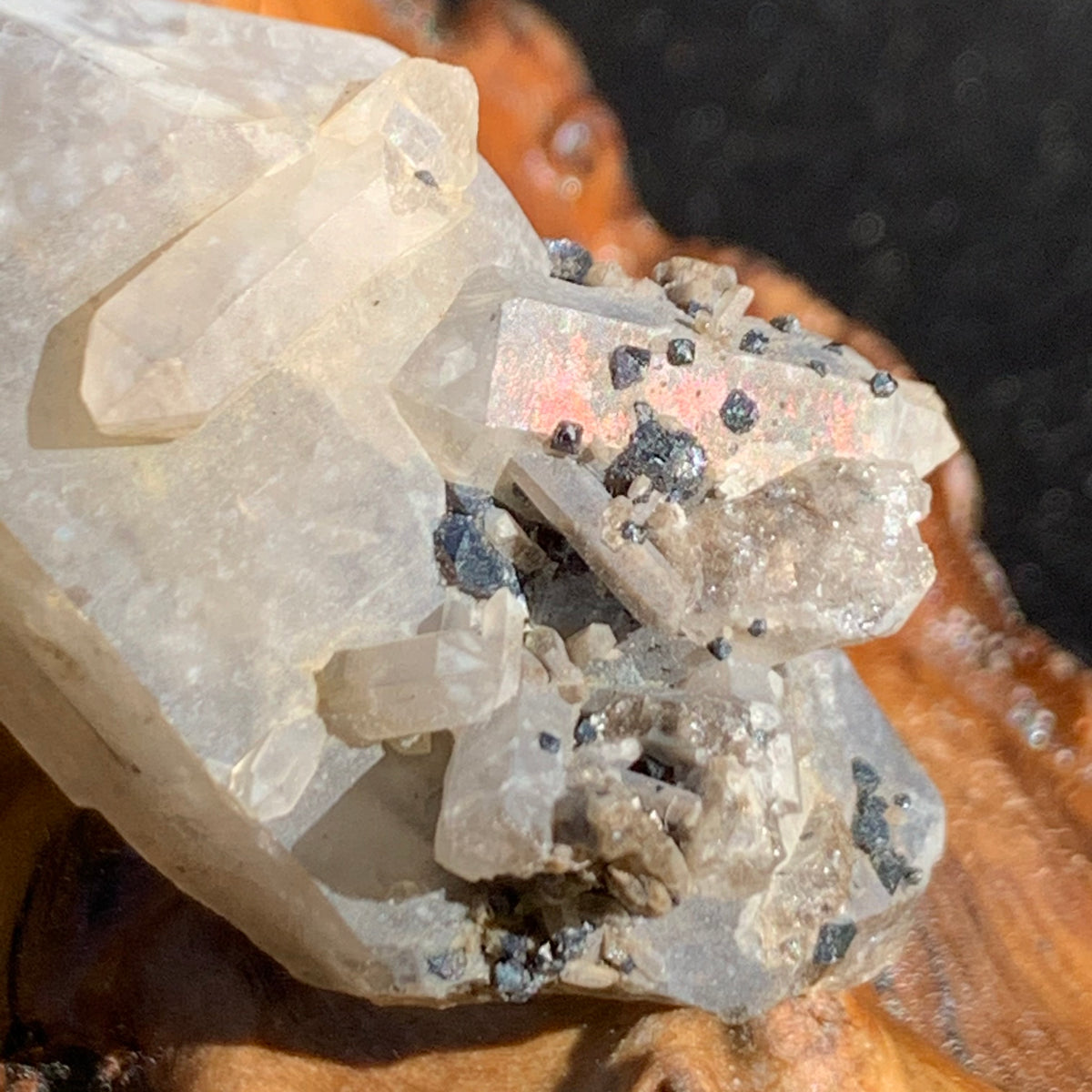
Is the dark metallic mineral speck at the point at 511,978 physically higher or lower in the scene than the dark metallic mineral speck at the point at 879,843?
higher

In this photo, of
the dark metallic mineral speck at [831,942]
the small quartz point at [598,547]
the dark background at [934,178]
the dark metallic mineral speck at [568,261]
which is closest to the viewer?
the small quartz point at [598,547]

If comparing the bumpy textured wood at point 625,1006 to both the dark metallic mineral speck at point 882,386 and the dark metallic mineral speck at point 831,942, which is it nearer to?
the dark metallic mineral speck at point 831,942

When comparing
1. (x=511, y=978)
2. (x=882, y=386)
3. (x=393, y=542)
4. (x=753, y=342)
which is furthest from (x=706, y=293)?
(x=511, y=978)

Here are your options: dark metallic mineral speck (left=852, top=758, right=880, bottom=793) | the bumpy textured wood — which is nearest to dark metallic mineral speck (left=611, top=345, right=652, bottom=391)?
dark metallic mineral speck (left=852, top=758, right=880, bottom=793)

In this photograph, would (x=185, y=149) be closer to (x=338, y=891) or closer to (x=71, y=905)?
(x=338, y=891)

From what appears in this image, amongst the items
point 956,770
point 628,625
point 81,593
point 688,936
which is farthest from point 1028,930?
point 81,593

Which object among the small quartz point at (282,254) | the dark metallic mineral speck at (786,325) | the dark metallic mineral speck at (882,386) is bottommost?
the dark metallic mineral speck at (786,325)

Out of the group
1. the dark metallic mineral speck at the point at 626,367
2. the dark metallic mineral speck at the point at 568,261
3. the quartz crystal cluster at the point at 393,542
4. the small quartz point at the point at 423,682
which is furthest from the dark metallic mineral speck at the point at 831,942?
the dark metallic mineral speck at the point at 568,261
